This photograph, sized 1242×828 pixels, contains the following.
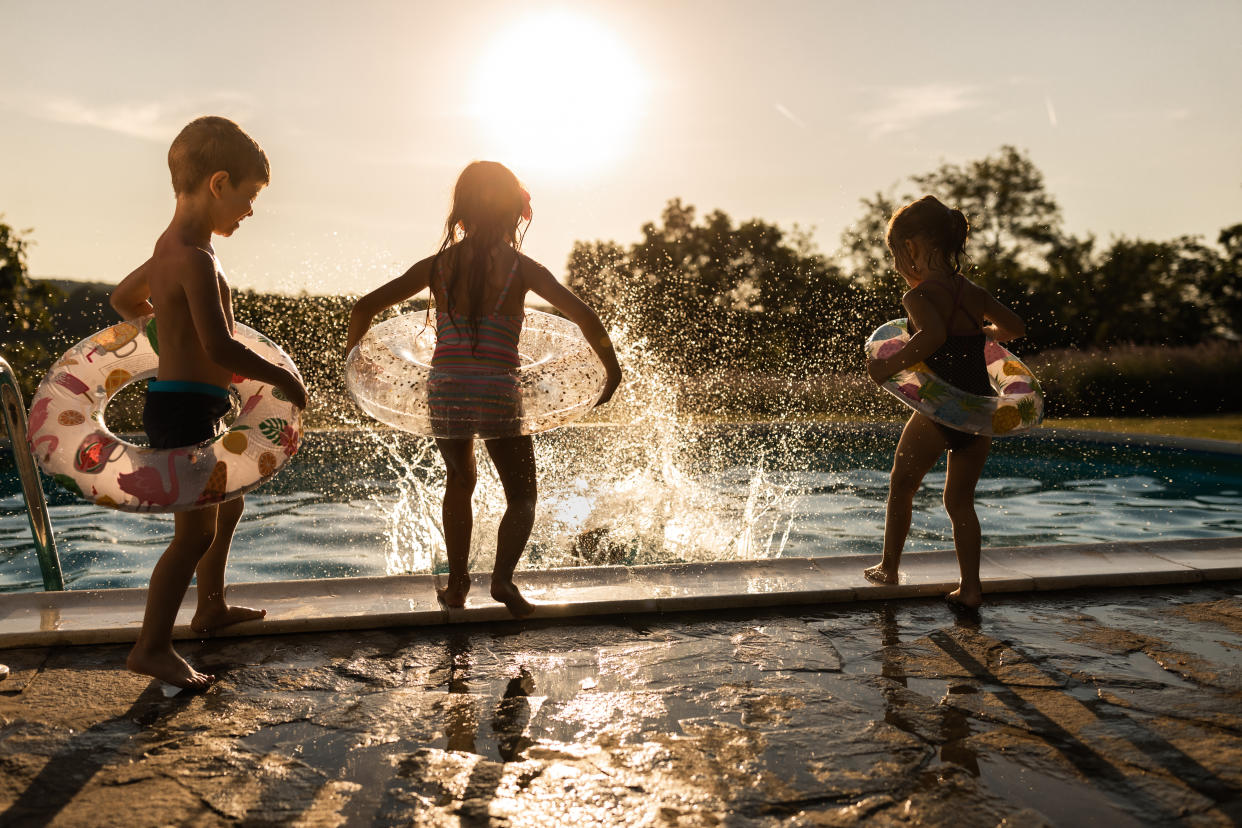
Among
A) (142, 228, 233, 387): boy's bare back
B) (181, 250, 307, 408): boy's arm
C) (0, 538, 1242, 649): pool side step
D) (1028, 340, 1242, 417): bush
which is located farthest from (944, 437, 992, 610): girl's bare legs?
(1028, 340, 1242, 417): bush

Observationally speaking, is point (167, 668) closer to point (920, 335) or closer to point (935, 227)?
point (920, 335)

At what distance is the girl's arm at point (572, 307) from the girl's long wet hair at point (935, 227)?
0.99m

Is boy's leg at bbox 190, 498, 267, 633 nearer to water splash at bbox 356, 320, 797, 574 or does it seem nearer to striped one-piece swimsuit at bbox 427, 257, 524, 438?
striped one-piece swimsuit at bbox 427, 257, 524, 438

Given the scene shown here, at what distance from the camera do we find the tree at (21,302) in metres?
11.1

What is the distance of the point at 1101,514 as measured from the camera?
23.2ft

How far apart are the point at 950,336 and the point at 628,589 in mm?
1362

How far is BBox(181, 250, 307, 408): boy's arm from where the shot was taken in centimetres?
232

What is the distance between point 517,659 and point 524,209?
134 centimetres

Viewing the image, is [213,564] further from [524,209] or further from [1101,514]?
[1101,514]

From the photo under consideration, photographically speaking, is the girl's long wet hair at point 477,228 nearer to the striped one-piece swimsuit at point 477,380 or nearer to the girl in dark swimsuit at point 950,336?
the striped one-piece swimsuit at point 477,380

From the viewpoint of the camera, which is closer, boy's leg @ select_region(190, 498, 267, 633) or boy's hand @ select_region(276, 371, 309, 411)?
boy's hand @ select_region(276, 371, 309, 411)

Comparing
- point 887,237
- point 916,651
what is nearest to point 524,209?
point 887,237

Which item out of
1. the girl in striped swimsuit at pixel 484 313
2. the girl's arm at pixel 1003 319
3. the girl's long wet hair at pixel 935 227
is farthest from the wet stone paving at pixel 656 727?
the girl's long wet hair at pixel 935 227

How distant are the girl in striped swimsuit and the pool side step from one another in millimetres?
256
